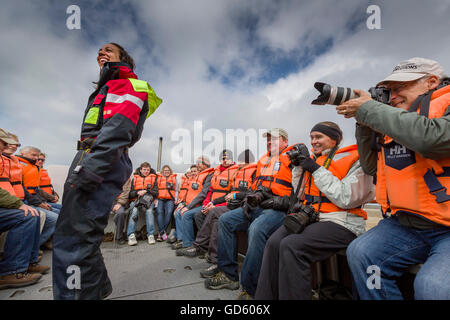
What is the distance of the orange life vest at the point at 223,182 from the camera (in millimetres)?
3543

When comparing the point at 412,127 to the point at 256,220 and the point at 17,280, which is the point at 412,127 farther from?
the point at 17,280

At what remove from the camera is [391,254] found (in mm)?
1081

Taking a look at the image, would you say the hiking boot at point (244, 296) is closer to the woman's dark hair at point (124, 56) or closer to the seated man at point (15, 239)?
the seated man at point (15, 239)

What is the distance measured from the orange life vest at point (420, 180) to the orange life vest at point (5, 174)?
3662mm

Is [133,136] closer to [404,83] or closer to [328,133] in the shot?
[328,133]

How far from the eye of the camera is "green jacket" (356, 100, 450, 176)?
0.92 m

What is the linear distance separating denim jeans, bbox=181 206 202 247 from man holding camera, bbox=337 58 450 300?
9.05ft

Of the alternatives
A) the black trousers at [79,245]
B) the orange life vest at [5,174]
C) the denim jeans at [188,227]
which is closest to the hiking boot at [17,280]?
the orange life vest at [5,174]

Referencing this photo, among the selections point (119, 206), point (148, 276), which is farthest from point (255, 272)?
point (119, 206)

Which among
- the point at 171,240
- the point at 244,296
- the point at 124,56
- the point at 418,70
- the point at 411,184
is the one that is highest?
the point at 124,56

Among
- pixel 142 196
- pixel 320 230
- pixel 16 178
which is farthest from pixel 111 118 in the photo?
pixel 142 196

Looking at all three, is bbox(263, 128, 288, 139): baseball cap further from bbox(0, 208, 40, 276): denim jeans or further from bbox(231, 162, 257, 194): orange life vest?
bbox(0, 208, 40, 276): denim jeans

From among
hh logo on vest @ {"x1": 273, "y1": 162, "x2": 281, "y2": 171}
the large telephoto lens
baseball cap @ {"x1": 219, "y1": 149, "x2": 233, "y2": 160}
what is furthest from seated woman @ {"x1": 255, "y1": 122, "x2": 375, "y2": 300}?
baseball cap @ {"x1": 219, "y1": 149, "x2": 233, "y2": 160}

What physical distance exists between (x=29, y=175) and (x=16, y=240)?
1686mm
